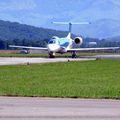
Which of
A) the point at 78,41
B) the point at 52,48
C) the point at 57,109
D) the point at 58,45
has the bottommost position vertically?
the point at 57,109

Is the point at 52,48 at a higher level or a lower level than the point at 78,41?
lower

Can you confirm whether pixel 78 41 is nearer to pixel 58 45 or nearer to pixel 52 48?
pixel 58 45

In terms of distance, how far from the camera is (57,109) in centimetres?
1625

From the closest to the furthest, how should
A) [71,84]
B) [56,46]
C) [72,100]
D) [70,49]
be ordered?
[72,100]
[71,84]
[56,46]
[70,49]

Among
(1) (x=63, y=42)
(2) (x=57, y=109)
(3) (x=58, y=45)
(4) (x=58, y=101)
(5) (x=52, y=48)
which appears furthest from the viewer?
(1) (x=63, y=42)

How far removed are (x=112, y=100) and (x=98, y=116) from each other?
547cm

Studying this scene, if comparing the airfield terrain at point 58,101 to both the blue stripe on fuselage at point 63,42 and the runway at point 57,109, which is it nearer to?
the runway at point 57,109

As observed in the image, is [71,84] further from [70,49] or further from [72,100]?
[70,49]

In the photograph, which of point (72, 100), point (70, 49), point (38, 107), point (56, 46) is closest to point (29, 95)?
point (72, 100)

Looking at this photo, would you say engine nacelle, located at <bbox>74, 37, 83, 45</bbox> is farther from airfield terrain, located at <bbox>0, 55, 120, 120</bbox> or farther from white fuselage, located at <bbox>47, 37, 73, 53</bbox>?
airfield terrain, located at <bbox>0, 55, 120, 120</bbox>

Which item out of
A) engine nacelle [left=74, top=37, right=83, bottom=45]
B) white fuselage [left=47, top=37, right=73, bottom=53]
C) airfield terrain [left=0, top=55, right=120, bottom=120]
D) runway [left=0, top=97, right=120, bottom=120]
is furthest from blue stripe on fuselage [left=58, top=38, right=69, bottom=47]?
runway [left=0, top=97, right=120, bottom=120]

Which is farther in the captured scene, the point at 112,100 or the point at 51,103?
the point at 112,100

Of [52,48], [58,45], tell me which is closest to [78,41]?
[58,45]

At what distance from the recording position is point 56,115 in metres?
14.8
